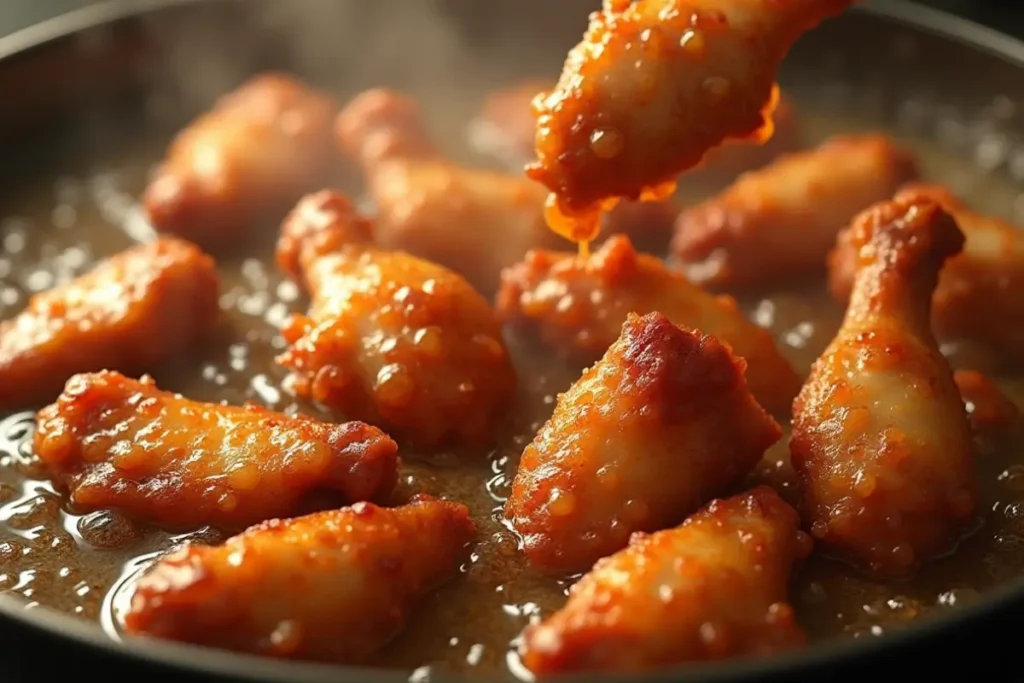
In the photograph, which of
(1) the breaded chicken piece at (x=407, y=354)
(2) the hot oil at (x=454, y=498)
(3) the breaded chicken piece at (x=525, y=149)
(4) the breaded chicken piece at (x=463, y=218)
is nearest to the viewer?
(2) the hot oil at (x=454, y=498)

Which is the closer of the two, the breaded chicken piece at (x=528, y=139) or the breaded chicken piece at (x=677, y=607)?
the breaded chicken piece at (x=677, y=607)

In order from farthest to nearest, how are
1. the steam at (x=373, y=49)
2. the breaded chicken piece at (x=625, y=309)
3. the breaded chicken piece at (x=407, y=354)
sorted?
the steam at (x=373, y=49)
the breaded chicken piece at (x=625, y=309)
the breaded chicken piece at (x=407, y=354)

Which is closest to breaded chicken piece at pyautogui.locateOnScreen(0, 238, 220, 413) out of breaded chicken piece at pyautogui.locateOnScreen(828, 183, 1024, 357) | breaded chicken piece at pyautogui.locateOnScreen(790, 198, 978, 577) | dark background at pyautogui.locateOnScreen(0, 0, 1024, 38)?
breaded chicken piece at pyautogui.locateOnScreen(790, 198, 978, 577)

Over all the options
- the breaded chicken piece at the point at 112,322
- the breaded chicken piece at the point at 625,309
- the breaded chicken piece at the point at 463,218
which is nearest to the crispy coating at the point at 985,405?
the breaded chicken piece at the point at 625,309

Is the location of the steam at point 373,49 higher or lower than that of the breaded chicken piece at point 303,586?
higher

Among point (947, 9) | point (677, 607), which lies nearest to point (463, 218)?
point (677, 607)

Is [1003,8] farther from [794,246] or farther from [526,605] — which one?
[526,605]

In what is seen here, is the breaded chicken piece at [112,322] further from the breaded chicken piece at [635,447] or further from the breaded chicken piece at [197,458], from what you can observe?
the breaded chicken piece at [635,447]
